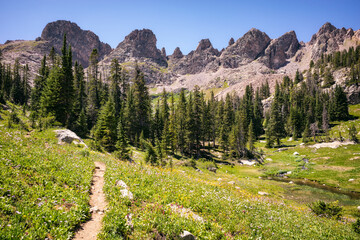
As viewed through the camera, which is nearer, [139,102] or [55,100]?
[55,100]

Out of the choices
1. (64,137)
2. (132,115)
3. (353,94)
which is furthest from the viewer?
(353,94)

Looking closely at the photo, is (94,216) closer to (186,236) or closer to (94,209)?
(94,209)

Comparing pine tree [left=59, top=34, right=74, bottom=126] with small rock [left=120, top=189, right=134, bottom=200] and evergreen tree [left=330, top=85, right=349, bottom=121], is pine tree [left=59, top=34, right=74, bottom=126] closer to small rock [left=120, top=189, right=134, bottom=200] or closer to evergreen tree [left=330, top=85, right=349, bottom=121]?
small rock [left=120, top=189, right=134, bottom=200]

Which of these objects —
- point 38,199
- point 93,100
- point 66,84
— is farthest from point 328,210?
point 93,100

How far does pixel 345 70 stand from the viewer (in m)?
133

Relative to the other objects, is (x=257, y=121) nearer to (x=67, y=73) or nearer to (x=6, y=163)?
(x=67, y=73)

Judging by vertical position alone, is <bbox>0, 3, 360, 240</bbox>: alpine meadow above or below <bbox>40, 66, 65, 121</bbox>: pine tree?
below

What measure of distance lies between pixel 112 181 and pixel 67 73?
36049 mm

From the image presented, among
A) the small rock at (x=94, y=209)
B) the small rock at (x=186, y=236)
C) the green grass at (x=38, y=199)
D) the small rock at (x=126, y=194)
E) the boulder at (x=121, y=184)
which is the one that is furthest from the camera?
the boulder at (x=121, y=184)

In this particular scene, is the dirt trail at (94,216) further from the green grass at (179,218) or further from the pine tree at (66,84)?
the pine tree at (66,84)

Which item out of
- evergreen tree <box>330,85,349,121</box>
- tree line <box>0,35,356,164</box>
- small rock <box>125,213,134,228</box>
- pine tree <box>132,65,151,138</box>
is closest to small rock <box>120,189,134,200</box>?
small rock <box>125,213,134,228</box>

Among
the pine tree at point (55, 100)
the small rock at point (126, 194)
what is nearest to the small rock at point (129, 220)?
the small rock at point (126, 194)

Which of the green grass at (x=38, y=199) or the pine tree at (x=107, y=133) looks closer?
the green grass at (x=38, y=199)

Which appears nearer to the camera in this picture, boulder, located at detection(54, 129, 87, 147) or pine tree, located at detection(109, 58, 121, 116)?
boulder, located at detection(54, 129, 87, 147)
